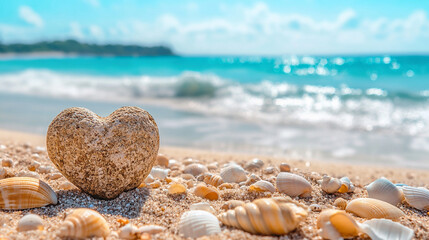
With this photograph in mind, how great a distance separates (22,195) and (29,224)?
40 centimetres

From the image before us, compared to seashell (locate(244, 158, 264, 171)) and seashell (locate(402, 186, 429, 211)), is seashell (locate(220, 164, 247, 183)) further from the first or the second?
seashell (locate(402, 186, 429, 211))

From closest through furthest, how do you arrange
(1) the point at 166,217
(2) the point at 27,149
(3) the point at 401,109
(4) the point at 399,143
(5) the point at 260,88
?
(1) the point at 166,217 < (2) the point at 27,149 < (4) the point at 399,143 < (3) the point at 401,109 < (5) the point at 260,88

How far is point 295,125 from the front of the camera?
305 inches

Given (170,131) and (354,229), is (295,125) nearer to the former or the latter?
(170,131)

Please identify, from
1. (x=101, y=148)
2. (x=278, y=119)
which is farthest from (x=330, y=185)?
(x=278, y=119)

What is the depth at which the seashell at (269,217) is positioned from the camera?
2.00 meters

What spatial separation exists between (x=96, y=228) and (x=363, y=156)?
4.51 m

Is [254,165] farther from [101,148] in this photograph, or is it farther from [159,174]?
[101,148]

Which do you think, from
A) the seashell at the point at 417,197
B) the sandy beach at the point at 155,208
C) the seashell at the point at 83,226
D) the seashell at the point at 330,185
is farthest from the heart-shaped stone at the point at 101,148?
the seashell at the point at 417,197

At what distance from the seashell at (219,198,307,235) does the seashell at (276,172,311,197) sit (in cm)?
68

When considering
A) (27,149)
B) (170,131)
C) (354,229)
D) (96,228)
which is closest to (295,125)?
(170,131)

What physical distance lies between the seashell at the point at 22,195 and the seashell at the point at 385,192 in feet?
7.92

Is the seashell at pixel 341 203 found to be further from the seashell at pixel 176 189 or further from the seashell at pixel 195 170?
the seashell at pixel 195 170

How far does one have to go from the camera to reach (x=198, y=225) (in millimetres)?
2084
